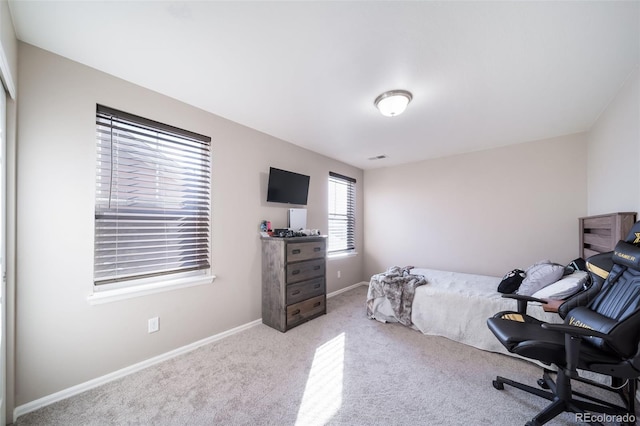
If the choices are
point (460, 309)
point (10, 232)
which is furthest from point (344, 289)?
point (10, 232)

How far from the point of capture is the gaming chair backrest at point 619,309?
1273 mm

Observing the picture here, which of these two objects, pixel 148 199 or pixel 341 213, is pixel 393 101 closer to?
pixel 148 199

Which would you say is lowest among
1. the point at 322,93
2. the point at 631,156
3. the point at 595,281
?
the point at 595,281

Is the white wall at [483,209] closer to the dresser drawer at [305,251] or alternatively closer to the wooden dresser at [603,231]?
the wooden dresser at [603,231]

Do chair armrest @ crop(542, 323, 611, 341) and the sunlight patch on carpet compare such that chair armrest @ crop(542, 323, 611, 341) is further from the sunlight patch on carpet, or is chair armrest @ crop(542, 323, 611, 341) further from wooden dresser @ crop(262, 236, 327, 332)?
wooden dresser @ crop(262, 236, 327, 332)

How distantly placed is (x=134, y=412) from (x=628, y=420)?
307 cm

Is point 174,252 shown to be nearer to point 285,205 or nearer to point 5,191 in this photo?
point 5,191

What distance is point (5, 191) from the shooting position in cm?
147

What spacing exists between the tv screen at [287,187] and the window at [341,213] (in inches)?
34.7

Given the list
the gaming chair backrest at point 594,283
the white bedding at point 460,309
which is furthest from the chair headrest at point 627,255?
the white bedding at point 460,309

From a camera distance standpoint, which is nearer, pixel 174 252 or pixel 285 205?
pixel 174 252

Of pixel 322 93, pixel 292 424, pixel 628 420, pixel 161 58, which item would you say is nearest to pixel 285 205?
pixel 322 93

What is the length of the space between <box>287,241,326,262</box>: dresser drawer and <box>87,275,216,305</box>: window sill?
2.90 feet

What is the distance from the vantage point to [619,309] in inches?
57.1
